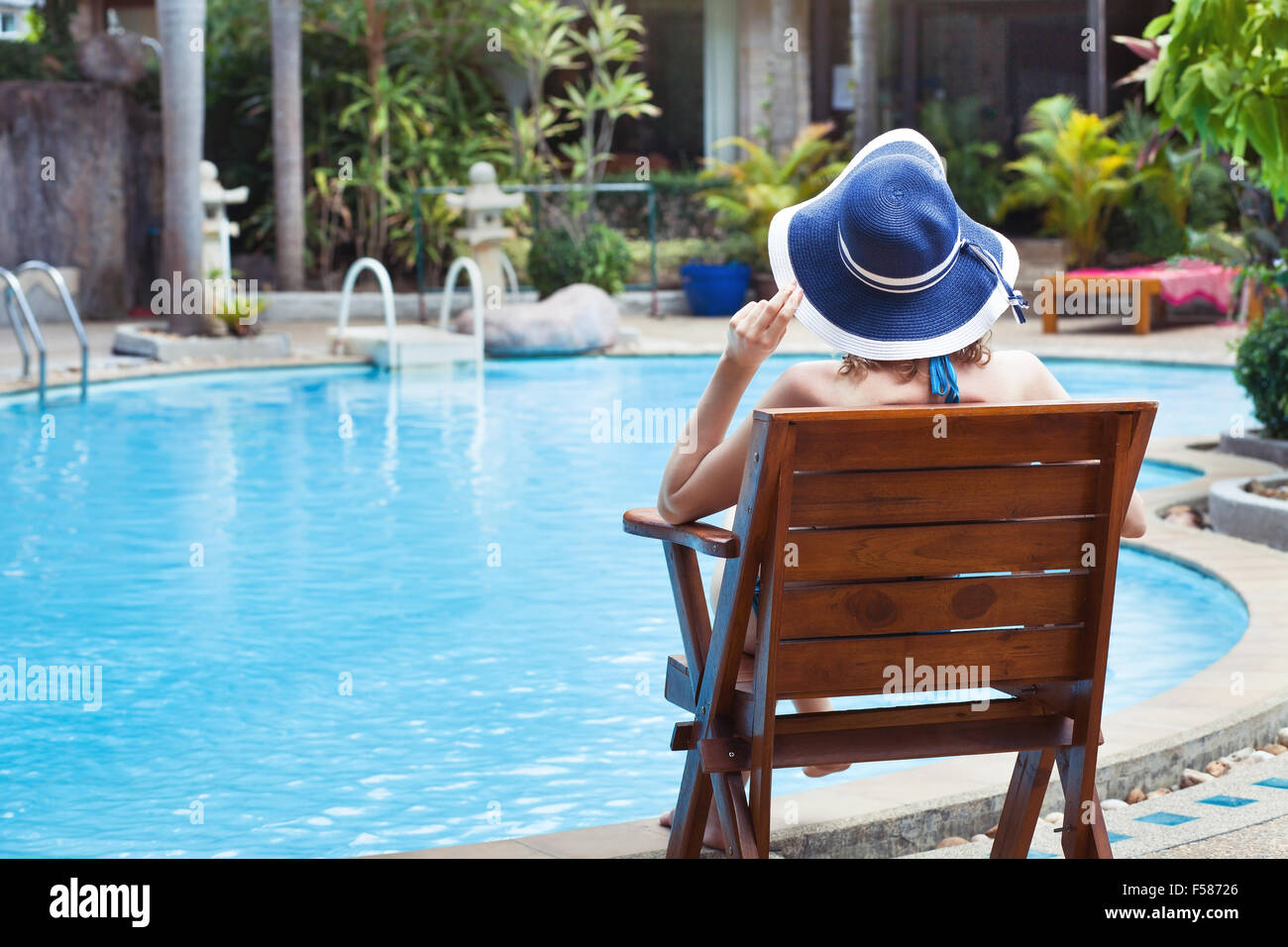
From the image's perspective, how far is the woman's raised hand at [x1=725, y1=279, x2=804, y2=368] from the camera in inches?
93.7

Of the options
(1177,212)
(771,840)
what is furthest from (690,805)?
(1177,212)

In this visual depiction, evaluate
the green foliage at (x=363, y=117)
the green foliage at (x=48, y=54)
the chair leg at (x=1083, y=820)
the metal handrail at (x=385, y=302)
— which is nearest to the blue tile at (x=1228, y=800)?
the chair leg at (x=1083, y=820)

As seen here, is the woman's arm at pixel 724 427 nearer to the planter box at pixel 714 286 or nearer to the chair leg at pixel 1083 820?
the chair leg at pixel 1083 820

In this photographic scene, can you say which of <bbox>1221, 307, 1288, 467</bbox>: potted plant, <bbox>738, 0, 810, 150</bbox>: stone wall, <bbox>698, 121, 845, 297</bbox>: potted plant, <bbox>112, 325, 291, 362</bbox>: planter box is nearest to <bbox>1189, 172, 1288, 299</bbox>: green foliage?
<bbox>1221, 307, 1288, 467</bbox>: potted plant

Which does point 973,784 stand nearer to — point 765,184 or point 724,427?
point 724,427

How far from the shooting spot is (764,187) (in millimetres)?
16219

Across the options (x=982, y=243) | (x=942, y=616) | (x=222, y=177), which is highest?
(x=222, y=177)

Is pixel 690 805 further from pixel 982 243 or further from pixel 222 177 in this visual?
pixel 222 177

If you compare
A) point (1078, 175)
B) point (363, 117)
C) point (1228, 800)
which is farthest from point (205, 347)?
point (1228, 800)

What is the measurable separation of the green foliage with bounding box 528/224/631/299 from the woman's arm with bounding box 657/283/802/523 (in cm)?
1261

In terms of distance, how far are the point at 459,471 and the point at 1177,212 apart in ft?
32.1

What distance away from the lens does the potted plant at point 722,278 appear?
1611 cm

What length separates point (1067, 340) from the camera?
1352 cm

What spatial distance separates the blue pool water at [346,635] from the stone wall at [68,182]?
7116 mm
